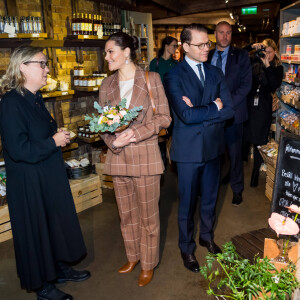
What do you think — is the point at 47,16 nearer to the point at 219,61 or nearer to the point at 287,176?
the point at 219,61

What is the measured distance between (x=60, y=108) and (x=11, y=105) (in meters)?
2.79

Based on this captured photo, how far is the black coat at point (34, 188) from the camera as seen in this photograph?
7.47 feet

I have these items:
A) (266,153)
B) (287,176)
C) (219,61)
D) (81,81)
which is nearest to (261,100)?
(266,153)

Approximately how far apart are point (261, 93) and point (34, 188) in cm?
326

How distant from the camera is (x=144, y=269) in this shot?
9.21ft

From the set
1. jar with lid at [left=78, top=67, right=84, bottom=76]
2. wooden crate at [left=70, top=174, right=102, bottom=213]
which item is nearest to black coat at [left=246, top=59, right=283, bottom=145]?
wooden crate at [left=70, top=174, right=102, bottom=213]

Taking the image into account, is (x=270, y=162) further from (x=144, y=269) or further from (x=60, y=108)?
(x=60, y=108)

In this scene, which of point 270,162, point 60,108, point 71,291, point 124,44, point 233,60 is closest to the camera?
point 124,44

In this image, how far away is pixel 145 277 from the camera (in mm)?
2793

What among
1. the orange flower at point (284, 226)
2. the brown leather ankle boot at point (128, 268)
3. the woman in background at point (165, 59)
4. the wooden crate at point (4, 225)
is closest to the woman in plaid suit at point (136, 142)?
the brown leather ankle boot at point (128, 268)

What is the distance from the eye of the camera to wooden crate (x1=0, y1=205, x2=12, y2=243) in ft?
12.0

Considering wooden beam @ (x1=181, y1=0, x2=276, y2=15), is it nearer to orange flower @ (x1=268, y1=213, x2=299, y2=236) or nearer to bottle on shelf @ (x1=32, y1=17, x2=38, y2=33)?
bottle on shelf @ (x1=32, y1=17, x2=38, y2=33)

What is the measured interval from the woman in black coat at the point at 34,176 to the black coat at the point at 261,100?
9.37 feet

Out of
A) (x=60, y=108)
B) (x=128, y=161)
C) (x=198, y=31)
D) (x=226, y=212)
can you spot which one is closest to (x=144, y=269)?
A: (x=128, y=161)
